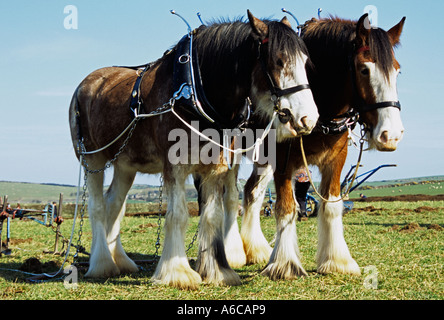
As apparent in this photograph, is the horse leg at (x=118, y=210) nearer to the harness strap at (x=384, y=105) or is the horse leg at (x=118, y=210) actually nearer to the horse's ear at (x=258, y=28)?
the horse's ear at (x=258, y=28)

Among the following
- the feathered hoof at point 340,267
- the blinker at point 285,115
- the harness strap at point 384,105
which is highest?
the harness strap at point 384,105

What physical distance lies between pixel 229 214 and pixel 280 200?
1.16m

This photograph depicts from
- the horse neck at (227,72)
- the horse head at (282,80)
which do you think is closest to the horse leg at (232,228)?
the horse neck at (227,72)

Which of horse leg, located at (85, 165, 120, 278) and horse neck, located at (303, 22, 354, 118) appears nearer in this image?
horse neck, located at (303, 22, 354, 118)

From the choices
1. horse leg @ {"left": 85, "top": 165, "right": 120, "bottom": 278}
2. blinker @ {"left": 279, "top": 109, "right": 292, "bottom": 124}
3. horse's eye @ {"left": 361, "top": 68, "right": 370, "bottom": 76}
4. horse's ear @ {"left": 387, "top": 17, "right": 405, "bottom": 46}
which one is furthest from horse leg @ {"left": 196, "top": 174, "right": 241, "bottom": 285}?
horse's ear @ {"left": 387, "top": 17, "right": 405, "bottom": 46}

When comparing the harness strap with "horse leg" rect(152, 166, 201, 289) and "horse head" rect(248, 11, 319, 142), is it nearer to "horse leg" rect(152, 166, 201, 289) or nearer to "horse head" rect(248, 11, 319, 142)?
"horse head" rect(248, 11, 319, 142)

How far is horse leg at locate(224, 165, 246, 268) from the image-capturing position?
19.6 feet

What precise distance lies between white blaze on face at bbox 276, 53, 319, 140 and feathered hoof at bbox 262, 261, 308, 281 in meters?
1.54

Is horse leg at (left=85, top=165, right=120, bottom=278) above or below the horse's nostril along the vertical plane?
below

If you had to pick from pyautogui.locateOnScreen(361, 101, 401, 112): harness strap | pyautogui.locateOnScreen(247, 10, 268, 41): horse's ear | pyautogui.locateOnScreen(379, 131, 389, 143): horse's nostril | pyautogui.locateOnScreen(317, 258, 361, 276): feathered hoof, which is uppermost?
pyautogui.locateOnScreen(247, 10, 268, 41): horse's ear

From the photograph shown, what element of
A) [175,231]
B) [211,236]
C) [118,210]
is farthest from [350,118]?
[118,210]

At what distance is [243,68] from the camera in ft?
14.4

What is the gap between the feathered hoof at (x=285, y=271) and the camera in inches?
192
